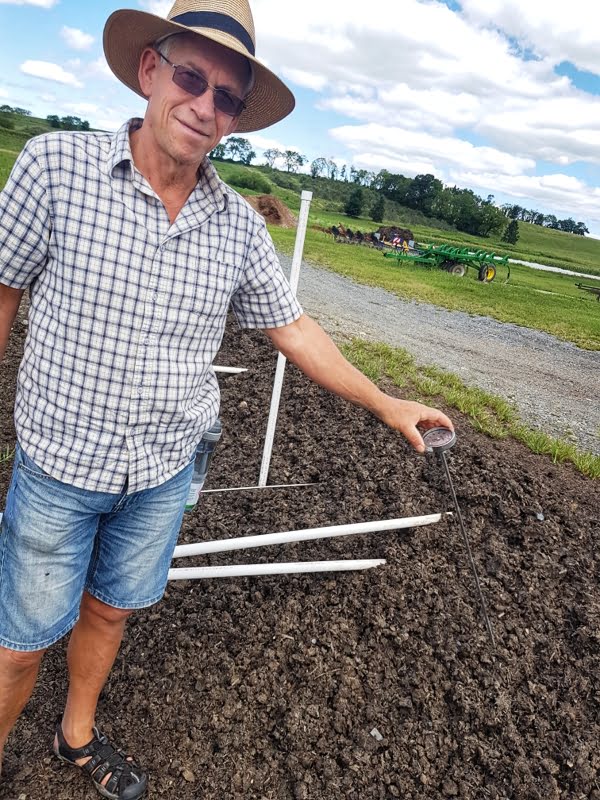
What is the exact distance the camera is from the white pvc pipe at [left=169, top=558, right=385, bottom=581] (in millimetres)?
2811

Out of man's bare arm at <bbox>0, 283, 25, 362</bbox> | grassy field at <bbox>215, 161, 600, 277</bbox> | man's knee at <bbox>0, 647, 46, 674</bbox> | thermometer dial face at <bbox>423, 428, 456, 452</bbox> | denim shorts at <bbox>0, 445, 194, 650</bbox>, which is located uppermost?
man's bare arm at <bbox>0, 283, 25, 362</bbox>

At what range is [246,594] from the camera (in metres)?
3.23

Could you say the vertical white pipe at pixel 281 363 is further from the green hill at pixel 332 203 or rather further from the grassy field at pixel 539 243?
the grassy field at pixel 539 243

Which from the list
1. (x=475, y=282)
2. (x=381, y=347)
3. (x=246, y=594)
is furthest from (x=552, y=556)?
(x=475, y=282)

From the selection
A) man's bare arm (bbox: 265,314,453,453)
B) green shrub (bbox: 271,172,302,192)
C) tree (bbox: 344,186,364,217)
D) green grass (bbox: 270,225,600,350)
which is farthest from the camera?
green shrub (bbox: 271,172,302,192)

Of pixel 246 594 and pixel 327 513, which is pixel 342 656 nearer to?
pixel 246 594

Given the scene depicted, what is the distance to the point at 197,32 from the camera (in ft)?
5.79

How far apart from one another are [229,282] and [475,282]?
20.5 meters

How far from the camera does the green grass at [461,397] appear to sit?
195 inches

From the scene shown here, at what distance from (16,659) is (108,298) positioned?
1.14 m

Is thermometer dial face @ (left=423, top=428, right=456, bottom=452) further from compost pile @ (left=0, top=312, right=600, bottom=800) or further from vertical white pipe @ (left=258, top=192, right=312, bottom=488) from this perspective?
vertical white pipe @ (left=258, top=192, right=312, bottom=488)

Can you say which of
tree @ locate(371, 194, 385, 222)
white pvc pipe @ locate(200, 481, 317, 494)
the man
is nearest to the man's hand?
the man

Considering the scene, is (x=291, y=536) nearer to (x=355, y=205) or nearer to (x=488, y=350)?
(x=488, y=350)

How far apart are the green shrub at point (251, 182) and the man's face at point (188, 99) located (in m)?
49.0
